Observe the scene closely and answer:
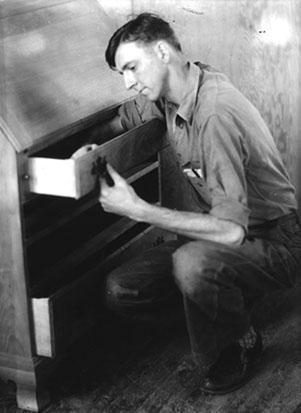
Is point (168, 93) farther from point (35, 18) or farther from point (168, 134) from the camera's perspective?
point (35, 18)

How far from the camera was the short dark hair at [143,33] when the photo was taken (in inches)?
111

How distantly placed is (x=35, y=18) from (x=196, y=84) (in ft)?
2.10

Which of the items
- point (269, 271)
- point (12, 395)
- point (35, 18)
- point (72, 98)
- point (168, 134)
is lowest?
point (12, 395)

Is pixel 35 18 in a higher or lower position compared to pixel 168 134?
higher

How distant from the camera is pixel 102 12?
3.38 metres

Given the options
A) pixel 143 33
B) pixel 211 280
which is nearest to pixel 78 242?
pixel 211 280

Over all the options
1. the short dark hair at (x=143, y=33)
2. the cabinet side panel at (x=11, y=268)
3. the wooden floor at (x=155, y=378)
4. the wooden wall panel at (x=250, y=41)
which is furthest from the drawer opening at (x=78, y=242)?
the short dark hair at (x=143, y=33)

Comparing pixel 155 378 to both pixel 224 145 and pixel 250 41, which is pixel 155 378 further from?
pixel 250 41

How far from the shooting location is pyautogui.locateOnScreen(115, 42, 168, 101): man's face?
2822 mm

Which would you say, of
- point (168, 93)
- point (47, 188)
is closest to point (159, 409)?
point (47, 188)

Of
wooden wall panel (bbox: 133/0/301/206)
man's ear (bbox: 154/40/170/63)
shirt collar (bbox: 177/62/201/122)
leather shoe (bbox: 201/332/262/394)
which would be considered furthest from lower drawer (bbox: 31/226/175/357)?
wooden wall panel (bbox: 133/0/301/206)

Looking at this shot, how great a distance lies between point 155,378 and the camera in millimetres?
3049

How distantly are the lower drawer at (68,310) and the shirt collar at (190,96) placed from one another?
62cm

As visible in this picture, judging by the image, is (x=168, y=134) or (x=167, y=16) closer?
(x=168, y=134)
